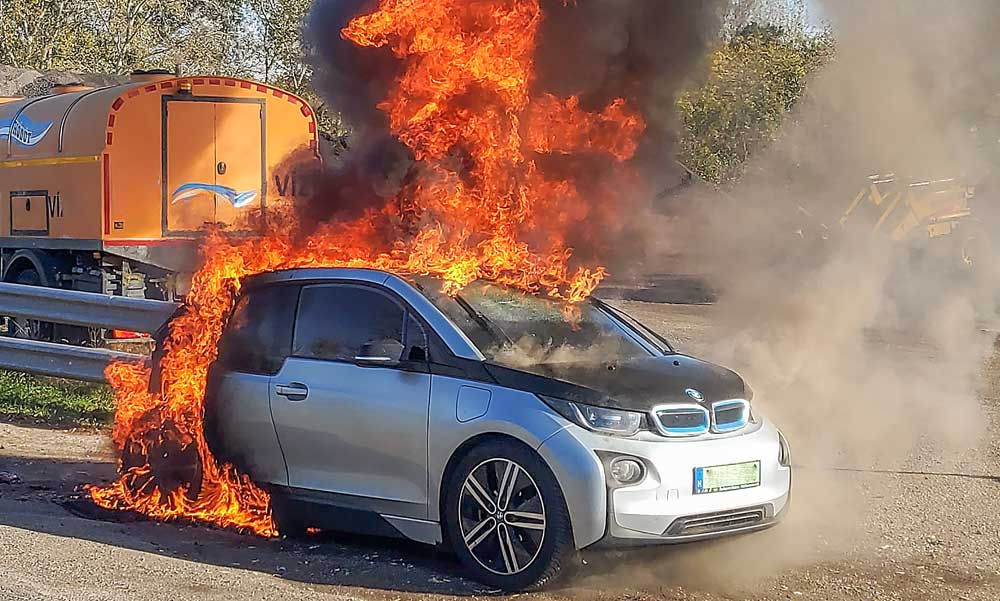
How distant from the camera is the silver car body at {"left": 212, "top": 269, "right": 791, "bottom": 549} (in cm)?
584

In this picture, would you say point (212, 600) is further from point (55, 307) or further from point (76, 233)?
point (76, 233)

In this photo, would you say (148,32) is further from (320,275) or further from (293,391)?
(293,391)

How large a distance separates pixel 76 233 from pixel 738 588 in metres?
11.0

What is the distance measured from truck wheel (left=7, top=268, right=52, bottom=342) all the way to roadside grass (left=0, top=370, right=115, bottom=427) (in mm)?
2200

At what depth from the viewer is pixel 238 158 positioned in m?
15.3

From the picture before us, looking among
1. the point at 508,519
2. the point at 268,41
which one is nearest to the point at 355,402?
the point at 508,519

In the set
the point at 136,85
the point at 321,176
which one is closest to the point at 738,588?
the point at 321,176

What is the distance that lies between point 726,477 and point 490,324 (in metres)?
1.49

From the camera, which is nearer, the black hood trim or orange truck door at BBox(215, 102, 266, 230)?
the black hood trim

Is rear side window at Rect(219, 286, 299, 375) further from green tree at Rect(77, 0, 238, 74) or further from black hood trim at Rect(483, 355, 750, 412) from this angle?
green tree at Rect(77, 0, 238, 74)

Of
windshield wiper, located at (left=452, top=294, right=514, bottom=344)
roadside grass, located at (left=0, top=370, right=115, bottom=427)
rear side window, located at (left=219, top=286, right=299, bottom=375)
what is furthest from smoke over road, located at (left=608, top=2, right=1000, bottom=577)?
roadside grass, located at (left=0, top=370, right=115, bottom=427)

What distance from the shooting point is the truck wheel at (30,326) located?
581 inches

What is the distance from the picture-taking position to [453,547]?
6.25 m

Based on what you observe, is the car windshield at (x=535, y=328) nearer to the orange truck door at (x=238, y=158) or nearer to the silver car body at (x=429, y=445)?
the silver car body at (x=429, y=445)
